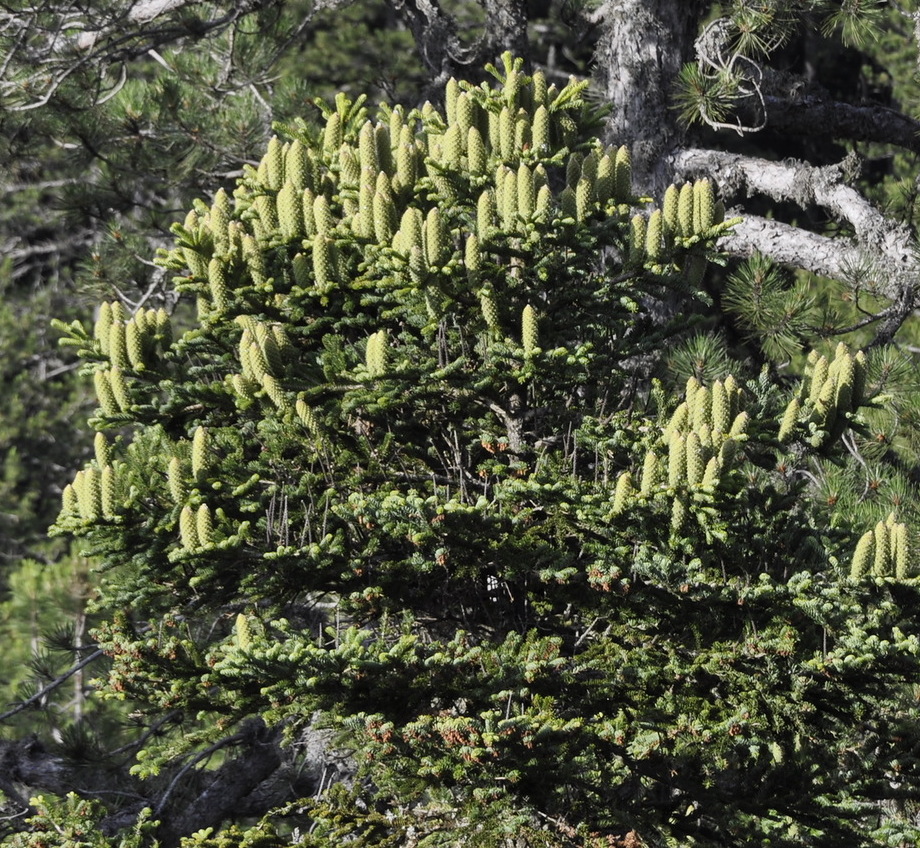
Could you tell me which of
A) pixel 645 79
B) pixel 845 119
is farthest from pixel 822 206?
pixel 645 79

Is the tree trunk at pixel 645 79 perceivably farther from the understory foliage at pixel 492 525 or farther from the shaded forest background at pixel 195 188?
the understory foliage at pixel 492 525

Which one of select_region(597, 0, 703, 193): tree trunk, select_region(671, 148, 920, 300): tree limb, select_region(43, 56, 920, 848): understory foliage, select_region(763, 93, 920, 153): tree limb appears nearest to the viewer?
select_region(43, 56, 920, 848): understory foliage

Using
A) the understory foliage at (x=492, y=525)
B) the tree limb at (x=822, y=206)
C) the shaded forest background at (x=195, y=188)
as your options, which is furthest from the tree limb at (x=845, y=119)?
the understory foliage at (x=492, y=525)

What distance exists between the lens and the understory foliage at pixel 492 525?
13.1 ft

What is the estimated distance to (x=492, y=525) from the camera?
13.8 feet

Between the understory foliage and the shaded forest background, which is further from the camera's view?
the shaded forest background

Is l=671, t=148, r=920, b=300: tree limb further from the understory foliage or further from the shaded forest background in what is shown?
the understory foliage

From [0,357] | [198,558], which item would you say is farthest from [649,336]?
[0,357]

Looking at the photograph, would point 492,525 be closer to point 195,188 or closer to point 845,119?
point 845,119

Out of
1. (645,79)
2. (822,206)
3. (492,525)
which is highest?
(645,79)

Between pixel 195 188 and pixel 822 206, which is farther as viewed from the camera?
pixel 195 188

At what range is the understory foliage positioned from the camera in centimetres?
400

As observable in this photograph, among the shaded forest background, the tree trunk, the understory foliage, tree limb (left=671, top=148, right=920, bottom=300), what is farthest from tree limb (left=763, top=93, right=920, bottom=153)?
the understory foliage

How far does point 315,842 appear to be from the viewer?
4.46 meters
